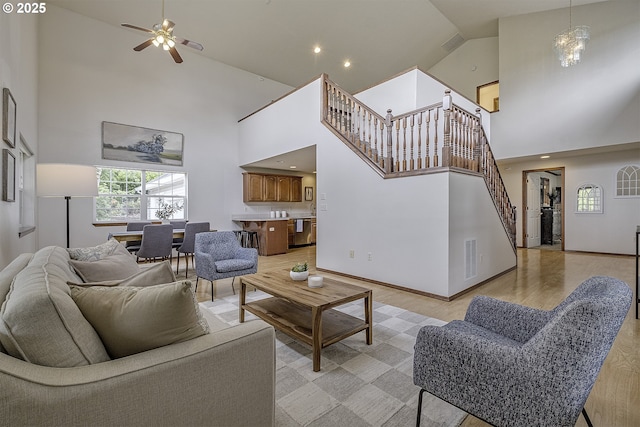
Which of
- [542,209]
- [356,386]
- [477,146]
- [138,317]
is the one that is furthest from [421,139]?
[542,209]

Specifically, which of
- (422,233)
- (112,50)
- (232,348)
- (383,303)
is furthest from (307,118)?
(232,348)

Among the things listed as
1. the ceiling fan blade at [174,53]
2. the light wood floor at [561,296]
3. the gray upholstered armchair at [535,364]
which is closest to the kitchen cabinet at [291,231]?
the light wood floor at [561,296]

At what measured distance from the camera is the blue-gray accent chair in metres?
3.50

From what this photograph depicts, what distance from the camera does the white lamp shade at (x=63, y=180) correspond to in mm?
3051

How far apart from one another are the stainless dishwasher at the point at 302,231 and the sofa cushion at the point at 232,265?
4440 millimetres

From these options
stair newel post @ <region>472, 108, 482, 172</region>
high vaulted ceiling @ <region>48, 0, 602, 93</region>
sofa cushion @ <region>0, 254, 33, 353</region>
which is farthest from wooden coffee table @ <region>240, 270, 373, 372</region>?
high vaulted ceiling @ <region>48, 0, 602, 93</region>

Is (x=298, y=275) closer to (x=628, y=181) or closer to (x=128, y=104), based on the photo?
(x=128, y=104)

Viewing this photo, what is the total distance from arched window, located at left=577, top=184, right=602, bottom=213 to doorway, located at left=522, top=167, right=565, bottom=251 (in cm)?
36

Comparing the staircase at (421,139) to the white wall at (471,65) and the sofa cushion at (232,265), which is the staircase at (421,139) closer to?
the sofa cushion at (232,265)

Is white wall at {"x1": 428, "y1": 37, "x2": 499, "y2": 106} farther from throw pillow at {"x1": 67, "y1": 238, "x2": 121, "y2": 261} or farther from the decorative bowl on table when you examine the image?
throw pillow at {"x1": 67, "y1": 238, "x2": 121, "y2": 261}

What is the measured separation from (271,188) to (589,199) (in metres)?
7.70

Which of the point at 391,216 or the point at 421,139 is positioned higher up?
the point at 421,139

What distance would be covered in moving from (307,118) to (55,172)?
3.72m

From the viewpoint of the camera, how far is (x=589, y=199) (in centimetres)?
688
